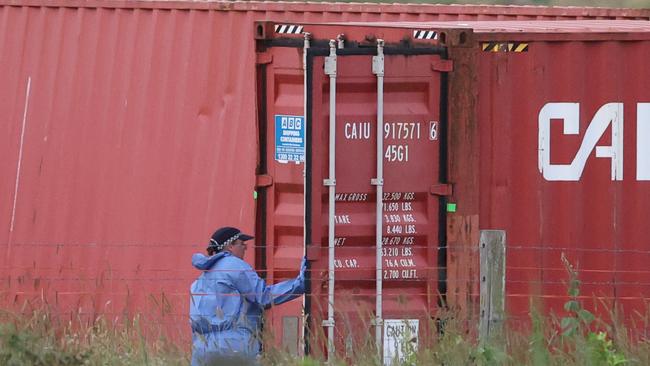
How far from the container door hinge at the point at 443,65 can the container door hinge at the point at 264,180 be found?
1.29 metres

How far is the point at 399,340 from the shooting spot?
7.67 m

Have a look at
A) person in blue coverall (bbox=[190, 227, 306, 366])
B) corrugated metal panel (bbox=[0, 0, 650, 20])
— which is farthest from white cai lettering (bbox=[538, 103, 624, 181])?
corrugated metal panel (bbox=[0, 0, 650, 20])

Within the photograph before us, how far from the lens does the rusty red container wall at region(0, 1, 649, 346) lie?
1251 centimetres

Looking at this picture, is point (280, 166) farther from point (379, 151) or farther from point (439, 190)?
point (439, 190)

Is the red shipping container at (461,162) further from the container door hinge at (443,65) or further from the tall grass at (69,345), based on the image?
the tall grass at (69,345)

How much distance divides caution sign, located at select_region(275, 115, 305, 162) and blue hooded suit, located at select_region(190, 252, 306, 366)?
0.82 m

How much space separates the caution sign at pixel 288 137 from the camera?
864 cm

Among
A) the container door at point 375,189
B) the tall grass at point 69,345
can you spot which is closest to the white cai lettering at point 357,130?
the container door at point 375,189

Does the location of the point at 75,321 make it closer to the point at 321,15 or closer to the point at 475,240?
the point at 475,240

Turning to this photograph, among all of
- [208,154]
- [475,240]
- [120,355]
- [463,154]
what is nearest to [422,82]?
[463,154]

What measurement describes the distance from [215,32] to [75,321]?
5162 mm

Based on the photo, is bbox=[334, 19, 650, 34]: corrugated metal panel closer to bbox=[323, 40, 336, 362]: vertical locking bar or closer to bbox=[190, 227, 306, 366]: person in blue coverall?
bbox=[323, 40, 336, 362]: vertical locking bar

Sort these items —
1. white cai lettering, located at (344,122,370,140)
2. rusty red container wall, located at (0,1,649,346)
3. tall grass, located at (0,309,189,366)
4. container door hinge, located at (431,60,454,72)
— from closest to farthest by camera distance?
tall grass, located at (0,309,189,366) → white cai lettering, located at (344,122,370,140) → container door hinge, located at (431,60,454,72) → rusty red container wall, located at (0,1,649,346)

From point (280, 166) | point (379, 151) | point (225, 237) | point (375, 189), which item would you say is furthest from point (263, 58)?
point (225, 237)
